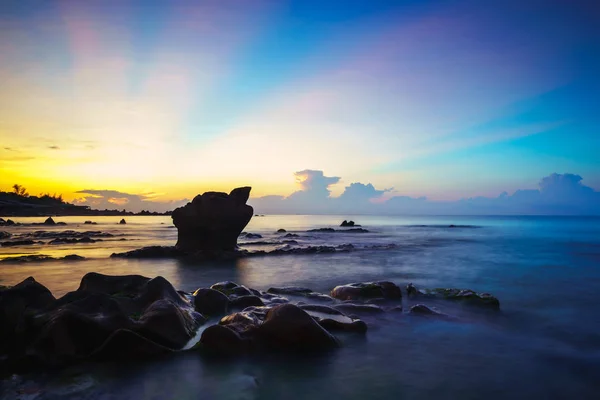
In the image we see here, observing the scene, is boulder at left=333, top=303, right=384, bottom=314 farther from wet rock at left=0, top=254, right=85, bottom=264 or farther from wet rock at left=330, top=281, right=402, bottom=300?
wet rock at left=0, top=254, right=85, bottom=264

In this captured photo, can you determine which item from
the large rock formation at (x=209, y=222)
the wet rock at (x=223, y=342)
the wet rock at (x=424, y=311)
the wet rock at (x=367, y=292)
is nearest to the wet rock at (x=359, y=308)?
the wet rock at (x=424, y=311)

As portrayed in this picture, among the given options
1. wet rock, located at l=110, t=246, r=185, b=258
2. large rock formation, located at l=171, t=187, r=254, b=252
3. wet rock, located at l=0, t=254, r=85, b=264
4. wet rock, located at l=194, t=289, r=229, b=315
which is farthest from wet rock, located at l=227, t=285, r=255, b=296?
wet rock, located at l=0, t=254, r=85, b=264

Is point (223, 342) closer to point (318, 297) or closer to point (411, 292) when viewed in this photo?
point (318, 297)

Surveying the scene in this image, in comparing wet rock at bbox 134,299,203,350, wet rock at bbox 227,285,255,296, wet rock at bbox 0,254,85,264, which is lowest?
wet rock at bbox 0,254,85,264

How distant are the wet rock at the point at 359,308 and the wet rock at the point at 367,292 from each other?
106 centimetres

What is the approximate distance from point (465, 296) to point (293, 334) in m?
6.48

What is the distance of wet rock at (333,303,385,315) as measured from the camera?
29.3ft

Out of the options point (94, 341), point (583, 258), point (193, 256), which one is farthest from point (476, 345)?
point (583, 258)

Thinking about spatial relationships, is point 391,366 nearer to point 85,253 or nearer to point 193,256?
point 193,256

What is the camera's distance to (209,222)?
77.2 ft

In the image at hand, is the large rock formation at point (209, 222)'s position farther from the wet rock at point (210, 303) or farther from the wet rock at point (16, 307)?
the wet rock at point (16, 307)

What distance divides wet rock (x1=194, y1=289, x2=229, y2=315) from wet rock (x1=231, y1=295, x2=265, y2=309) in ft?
1.11

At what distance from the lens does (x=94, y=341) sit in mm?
5703

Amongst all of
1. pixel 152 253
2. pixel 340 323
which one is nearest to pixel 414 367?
pixel 340 323
